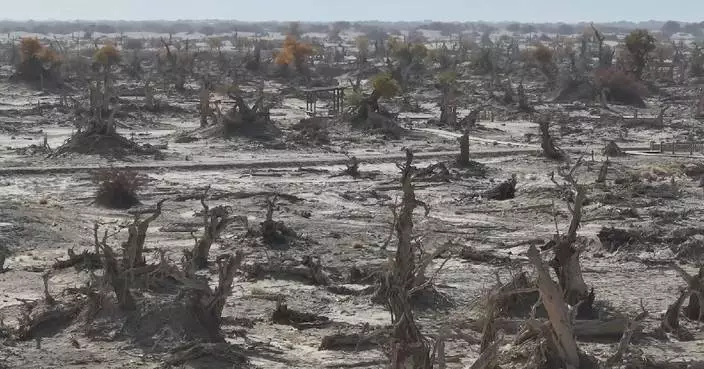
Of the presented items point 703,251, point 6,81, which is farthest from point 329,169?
point 6,81

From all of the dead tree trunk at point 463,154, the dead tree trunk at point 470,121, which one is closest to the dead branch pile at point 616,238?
the dead tree trunk at point 463,154

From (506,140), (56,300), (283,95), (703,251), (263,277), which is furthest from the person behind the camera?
(283,95)

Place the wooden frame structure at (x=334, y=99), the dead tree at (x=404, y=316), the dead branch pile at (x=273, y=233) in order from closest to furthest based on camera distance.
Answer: the dead tree at (x=404, y=316), the dead branch pile at (x=273, y=233), the wooden frame structure at (x=334, y=99)

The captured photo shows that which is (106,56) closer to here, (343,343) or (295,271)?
(295,271)

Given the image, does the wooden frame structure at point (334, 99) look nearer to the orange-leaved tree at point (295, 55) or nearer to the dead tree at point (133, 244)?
the orange-leaved tree at point (295, 55)

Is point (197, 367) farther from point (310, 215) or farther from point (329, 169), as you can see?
point (329, 169)

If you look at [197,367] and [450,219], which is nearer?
[197,367]

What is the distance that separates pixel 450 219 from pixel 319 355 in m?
10.2

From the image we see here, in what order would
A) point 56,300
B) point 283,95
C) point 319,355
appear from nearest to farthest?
point 319,355 < point 56,300 < point 283,95

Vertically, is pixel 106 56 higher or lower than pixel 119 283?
lower

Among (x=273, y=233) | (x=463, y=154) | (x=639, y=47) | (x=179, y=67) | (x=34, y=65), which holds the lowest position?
(x=179, y=67)

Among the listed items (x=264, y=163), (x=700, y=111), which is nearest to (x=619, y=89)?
(x=700, y=111)

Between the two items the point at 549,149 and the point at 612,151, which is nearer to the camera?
the point at 549,149

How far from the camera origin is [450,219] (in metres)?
22.8
